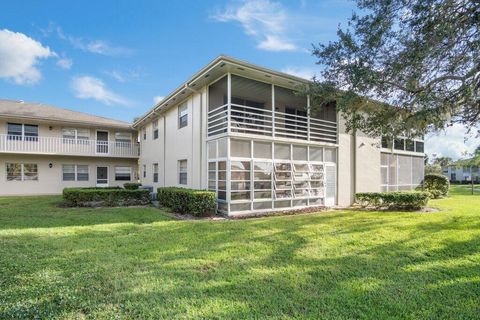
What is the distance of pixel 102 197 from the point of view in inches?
554

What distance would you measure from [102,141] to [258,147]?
16.4 metres

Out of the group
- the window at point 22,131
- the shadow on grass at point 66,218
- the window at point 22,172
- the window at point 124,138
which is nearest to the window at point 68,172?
the window at point 22,172

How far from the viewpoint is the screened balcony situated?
11859mm

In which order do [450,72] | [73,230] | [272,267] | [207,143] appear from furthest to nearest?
[207,143]
[450,72]
[73,230]
[272,267]

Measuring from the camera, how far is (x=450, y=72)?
8.81 meters

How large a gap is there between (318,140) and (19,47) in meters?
17.0

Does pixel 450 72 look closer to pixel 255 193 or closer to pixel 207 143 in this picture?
pixel 255 193

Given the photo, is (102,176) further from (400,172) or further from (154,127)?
(400,172)

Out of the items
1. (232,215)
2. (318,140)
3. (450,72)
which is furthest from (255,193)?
(450,72)

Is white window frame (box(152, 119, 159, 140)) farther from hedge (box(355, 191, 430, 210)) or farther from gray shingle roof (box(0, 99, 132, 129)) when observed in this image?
hedge (box(355, 191, 430, 210))

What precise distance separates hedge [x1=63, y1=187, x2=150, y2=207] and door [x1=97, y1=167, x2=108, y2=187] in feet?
31.0

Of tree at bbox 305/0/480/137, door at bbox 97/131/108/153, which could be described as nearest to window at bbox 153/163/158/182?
door at bbox 97/131/108/153

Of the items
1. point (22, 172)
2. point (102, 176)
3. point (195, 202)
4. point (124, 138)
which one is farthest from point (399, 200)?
point (22, 172)

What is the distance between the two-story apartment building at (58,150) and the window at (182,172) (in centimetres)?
1010
